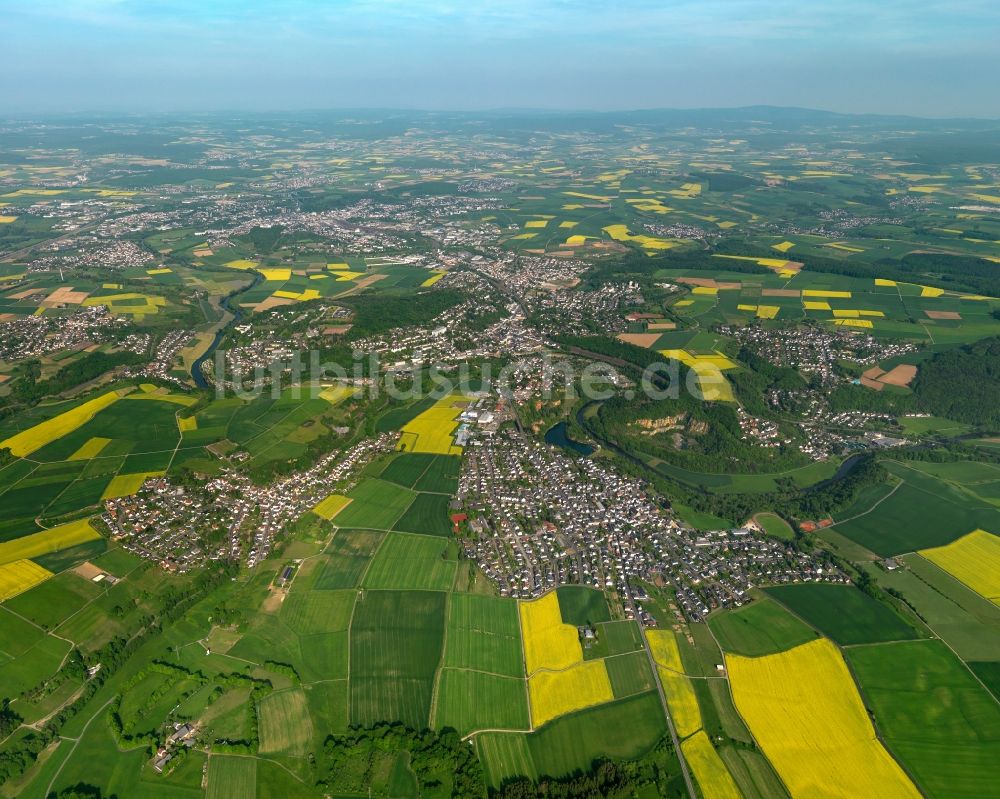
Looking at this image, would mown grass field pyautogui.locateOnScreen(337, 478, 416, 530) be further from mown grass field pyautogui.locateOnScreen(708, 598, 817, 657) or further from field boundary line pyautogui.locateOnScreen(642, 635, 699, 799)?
mown grass field pyautogui.locateOnScreen(708, 598, 817, 657)

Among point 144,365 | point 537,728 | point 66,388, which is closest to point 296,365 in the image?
point 144,365

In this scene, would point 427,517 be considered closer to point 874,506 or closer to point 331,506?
point 331,506

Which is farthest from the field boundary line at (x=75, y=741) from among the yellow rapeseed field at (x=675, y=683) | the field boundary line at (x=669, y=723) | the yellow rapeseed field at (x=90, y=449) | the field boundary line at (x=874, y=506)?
the field boundary line at (x=874, y=506)

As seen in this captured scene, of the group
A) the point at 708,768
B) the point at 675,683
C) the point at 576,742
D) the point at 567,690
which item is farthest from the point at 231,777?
the point at 675,683

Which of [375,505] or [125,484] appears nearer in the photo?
[375,505]

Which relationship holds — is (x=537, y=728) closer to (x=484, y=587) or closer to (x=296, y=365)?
(x=484, y=587)

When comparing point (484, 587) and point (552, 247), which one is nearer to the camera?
point (484, 587)
